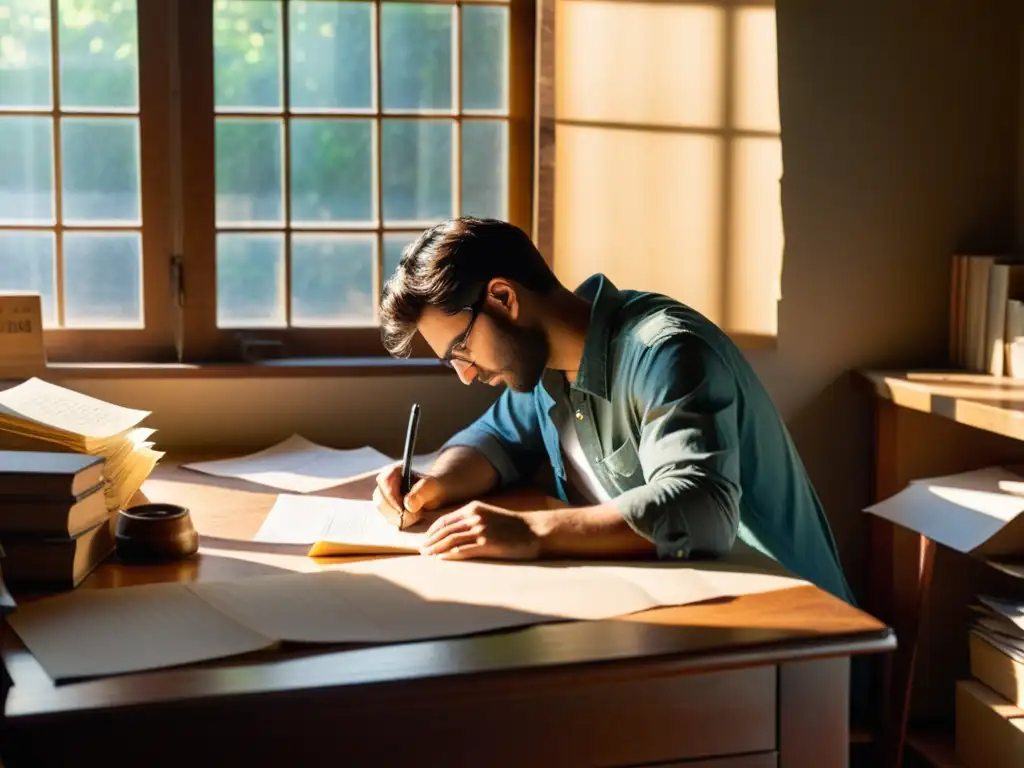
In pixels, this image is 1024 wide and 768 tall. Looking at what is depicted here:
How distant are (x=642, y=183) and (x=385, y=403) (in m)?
0.78

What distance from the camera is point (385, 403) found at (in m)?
2.80

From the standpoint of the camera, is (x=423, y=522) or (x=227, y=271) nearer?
(x=423, y=522)

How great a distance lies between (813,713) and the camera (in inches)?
54.9

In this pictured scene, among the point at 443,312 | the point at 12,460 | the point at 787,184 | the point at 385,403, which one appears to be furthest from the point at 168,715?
A: the point at 787,184

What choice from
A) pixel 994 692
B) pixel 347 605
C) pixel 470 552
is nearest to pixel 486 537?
pixel 470 552

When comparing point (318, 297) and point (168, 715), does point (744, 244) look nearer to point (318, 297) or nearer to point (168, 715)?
point (318, 297)

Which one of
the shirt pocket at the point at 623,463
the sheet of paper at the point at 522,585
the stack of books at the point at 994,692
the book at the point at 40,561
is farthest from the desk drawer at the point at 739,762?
the stack of books at the point at 994,692

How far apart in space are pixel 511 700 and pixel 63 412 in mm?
961

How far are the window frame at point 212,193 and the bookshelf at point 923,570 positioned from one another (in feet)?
3.22

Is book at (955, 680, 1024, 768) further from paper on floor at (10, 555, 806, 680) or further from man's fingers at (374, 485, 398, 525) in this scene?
man's fingers at (374, 485, 398, 525)

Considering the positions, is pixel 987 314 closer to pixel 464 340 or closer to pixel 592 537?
pixel 464 340

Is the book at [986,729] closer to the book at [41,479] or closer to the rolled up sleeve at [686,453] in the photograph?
the rolled up sleeve at [686,453]

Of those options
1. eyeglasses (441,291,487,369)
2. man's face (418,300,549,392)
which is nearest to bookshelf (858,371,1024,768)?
man's face (418,300,549,392)

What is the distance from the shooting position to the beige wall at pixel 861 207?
9.33ft
